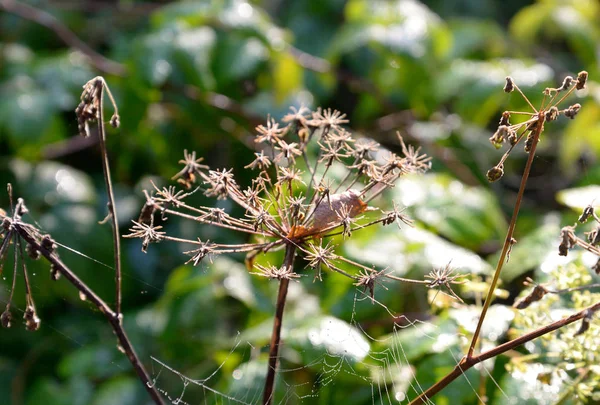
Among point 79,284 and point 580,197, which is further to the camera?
point 580,197

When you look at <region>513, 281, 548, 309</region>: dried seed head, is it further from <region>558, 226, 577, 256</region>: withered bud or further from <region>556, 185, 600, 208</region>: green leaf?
<region>556, 185, 600, 208</region>: green leaf

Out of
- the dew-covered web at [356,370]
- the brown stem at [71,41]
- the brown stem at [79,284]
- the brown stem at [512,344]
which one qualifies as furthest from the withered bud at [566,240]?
the brown stem at [71,41]

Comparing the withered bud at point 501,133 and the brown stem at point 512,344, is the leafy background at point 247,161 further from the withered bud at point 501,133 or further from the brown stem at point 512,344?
the withered bud at point 501,133

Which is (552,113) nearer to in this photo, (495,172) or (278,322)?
(495,172)

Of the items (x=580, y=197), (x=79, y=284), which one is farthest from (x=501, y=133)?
(x=580, y=197)

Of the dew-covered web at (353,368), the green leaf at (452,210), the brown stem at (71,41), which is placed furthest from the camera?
the brown stem at (71,41)

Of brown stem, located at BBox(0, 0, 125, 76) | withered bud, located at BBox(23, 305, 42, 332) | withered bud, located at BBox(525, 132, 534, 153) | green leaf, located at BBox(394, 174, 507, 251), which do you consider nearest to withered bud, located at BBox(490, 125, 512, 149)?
withered bud, located at BBox(525, 132, 534, 153)

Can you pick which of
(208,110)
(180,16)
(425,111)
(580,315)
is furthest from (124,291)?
(580,315)

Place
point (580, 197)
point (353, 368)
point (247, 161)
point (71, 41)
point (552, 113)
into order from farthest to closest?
point (71, 41) → point (247, 161) → point (580, 197) → point (353, 368) → point (552, 113)

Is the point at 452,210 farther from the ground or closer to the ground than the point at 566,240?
closer to the ground
